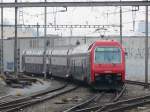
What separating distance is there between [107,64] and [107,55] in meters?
0.74

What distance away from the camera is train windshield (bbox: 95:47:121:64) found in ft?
105

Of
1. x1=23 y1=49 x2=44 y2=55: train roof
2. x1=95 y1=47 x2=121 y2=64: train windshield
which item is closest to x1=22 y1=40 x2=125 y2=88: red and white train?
x1=95 y1=47 x2=121 y2=64: train windshield

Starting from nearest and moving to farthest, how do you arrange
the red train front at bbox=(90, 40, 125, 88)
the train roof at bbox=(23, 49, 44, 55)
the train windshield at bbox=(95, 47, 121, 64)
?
the red train front at bbox=(90, 40, 125, 88), the train windshield at bbox=(95, 47, 121, 64), the train roof at bbox=(23, 49, 44, 55)

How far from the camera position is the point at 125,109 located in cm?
2012

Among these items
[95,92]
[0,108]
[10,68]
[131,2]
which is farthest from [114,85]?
[10,68]

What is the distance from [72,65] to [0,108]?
69.3 ft

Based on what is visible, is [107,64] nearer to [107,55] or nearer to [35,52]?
[107,55]

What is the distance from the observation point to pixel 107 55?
3219 cm

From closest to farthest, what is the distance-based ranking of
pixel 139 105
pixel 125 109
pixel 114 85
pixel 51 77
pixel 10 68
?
pixel 125 109 → pixel 139 105 → pixel 114 85 → pixel 51 77 → pixel 10 68

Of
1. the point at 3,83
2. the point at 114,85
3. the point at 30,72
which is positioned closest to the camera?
the point at 114,85

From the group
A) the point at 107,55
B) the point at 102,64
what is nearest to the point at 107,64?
the point at 102,64

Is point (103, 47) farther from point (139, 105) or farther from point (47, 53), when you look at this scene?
point (47, 53)

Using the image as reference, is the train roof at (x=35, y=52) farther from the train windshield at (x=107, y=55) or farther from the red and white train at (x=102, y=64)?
the train windshield at (x=107, y=55)

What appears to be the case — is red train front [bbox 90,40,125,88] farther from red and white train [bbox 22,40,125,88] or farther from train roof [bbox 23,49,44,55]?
train roof [bbox 23,49,44,55]
